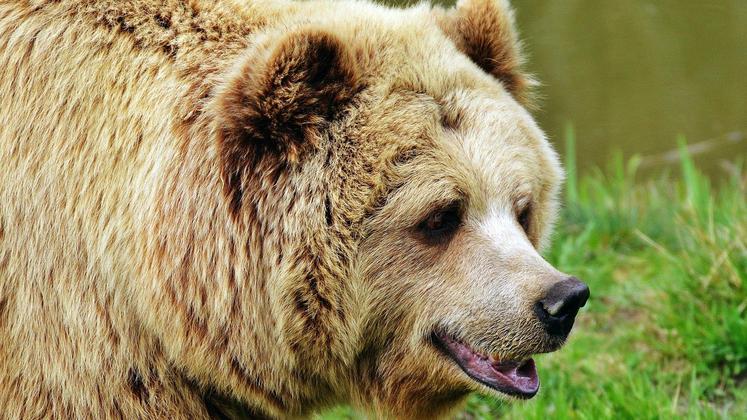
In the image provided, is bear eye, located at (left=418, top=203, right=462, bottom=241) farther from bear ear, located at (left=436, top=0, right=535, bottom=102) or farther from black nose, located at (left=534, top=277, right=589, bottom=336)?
bear ear, located at (left=436, top=0, right=535, bottom=102)

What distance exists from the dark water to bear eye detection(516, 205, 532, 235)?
19.7ft

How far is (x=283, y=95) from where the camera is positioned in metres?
3.45

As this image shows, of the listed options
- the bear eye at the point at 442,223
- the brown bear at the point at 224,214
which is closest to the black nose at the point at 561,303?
the brown bear at the point at 224,214

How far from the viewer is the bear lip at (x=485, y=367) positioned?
147 inches

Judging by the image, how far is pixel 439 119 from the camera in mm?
3662

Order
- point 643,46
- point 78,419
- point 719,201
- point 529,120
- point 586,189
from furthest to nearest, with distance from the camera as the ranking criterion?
point 643,46
point 586,189
point 719,201
point 529,120
point 78,419

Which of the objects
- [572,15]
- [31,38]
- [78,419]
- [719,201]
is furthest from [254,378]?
[572,15]

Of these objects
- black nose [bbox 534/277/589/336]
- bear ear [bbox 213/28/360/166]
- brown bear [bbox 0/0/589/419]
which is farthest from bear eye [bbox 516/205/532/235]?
bear ear [bbox 213/28/360/166]

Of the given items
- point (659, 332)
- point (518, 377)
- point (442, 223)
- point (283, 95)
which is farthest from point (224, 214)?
point (659, 332)

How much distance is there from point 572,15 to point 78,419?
8.12 meters

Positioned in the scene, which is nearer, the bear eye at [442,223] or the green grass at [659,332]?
the bear eye at [442,223]

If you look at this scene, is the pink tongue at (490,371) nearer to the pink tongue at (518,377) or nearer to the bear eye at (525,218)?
the pink tongue at (518,377)

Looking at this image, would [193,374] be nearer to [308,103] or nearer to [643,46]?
[308,103]

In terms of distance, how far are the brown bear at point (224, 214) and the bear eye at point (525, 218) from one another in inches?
8.9
